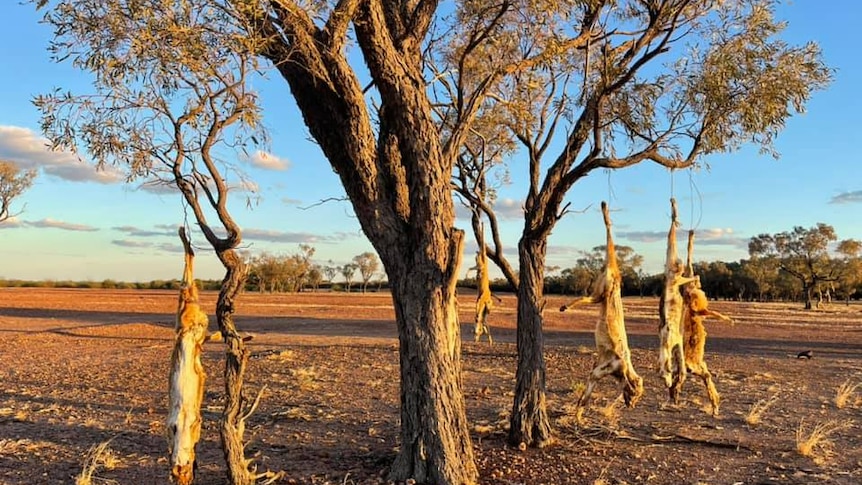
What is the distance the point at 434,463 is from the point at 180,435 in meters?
2.44

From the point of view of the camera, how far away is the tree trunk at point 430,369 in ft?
21.4

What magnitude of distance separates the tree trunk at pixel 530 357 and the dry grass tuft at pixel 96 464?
4.71 meters

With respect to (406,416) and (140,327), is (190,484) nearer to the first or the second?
(406,416)

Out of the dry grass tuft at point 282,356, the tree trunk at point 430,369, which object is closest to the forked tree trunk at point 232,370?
the tree trunk at point 430,369

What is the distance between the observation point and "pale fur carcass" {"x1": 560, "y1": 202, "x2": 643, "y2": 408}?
7277 millimetres

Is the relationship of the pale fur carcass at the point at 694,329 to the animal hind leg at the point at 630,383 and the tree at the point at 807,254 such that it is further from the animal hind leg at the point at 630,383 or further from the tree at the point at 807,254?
the tree at the point at 807,254

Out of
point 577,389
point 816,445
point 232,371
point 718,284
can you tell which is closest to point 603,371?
point 816,445

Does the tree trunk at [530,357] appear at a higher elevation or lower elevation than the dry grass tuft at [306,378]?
higher

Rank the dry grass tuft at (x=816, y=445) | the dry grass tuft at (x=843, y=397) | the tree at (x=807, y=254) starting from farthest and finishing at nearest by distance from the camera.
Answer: the tree at (x=807, y=254) → the dry grass tuft at (x=843, y=397) → the dry grass tuft at (x=816, y=445)

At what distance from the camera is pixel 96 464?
7492 millimetres

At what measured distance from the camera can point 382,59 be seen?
259 inches

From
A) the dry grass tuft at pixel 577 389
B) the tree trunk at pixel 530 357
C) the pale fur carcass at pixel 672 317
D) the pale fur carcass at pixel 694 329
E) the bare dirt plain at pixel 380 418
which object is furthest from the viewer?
the dry grass tuft at pixel 577 389

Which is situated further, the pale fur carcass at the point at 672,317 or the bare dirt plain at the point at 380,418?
the bare dirt plain at the point at 380,418

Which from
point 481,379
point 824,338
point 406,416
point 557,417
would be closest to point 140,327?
point 481,379
